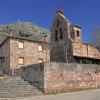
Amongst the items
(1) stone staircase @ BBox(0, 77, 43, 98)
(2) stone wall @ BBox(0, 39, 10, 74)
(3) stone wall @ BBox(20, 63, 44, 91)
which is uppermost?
(2) stone wall @ BBox(0, 39, 10, 74)

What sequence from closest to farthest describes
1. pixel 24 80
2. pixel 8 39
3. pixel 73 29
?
pixel 24 80, pixel 8 39, pixel 73 29

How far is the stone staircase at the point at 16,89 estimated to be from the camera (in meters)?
20.5

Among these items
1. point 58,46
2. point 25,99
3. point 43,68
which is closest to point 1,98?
point 25,99

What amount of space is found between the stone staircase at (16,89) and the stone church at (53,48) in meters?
10.2

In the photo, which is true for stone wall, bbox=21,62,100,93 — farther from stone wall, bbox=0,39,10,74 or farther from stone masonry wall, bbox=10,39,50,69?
stone wall, bbox=0,39,10,74

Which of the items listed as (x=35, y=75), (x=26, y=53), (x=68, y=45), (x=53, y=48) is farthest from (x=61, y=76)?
(x=53, y=48)

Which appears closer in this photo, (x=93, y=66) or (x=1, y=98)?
(x=1, y=98)

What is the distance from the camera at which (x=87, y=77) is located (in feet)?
91.0

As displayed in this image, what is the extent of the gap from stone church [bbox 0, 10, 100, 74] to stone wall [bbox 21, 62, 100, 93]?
9.40 m

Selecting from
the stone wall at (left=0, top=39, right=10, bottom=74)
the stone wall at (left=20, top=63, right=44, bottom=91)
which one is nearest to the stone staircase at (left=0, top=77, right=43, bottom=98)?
the stone wall at (left=20, top=63, right=44, bottom=91)

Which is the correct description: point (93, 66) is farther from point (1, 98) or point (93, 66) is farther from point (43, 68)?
point (1, 98)

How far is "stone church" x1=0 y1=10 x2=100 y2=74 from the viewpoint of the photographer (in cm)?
3518

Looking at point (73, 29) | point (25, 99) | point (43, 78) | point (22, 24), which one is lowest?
point (25, 99)

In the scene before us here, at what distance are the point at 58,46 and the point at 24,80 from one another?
61.7 feet
